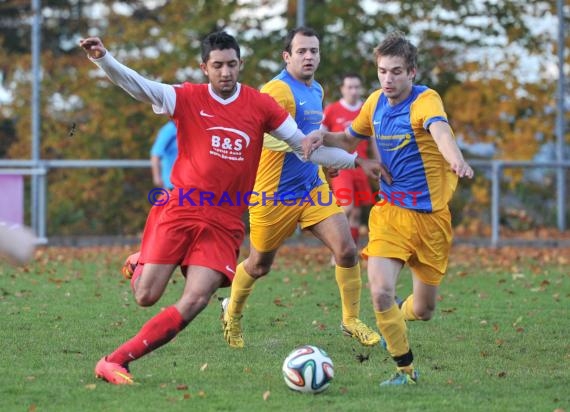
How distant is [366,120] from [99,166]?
9.77 metres

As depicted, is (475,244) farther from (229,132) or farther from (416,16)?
(229,132)

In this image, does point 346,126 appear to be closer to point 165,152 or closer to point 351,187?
point 351,187

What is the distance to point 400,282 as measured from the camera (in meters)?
11.5

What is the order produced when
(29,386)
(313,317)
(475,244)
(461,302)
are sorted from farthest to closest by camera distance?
(475,244)
(461,302)
(313,317)
(29,386)

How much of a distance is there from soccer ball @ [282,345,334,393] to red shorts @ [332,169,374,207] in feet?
21.2

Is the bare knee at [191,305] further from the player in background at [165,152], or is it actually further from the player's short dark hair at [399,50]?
the player in background at [165,152]

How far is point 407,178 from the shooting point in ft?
22.3

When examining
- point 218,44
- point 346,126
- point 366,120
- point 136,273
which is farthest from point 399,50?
point 346,126

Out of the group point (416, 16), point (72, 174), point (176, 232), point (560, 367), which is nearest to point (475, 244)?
point (416, 16)

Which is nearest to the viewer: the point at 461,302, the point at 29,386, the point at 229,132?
the point at 29,386

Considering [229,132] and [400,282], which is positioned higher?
[229,132]

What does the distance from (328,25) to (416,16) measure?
4.64ft

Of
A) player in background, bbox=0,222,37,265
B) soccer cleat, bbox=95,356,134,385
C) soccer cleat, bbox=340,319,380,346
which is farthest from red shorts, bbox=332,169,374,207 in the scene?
player in background, bbox=0,222,37,265

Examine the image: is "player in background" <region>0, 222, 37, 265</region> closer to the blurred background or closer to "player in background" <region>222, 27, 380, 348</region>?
"player in background" <region>222, 27, 380, 348</region>
